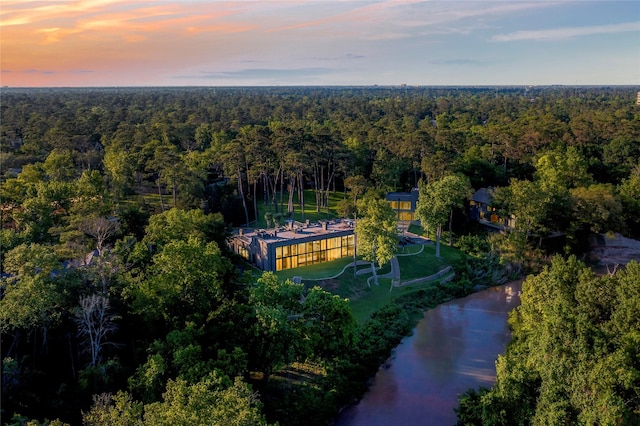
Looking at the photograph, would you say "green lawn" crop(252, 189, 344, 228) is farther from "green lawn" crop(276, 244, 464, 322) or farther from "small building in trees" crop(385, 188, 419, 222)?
"green lawn" crop(276, 244, 464, 322)

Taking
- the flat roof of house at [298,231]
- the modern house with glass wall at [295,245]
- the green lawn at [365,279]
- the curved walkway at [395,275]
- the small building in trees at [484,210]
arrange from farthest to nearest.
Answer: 1. the small building in trees at [484,210]
2. the flat roof of house at [298,231]
3. the curved walkway at [395,275]
4. the modern house with glass wall at [295,245]
5. the green lawn at [365,279]

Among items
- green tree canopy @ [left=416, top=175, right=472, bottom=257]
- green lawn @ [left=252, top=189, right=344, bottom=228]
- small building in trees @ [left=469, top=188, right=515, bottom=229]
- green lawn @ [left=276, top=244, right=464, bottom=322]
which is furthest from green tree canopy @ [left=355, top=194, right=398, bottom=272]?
small building in trees @ [left=469, top=188, right=515, bottom=229]

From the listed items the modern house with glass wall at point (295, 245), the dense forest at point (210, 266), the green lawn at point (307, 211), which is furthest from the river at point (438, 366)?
the green lawn at point (307, 211)

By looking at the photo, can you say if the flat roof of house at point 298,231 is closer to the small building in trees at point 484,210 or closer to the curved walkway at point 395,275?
the curved walkway at point 395,275

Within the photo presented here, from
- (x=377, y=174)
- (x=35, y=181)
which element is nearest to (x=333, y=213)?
(x=377, y=174)

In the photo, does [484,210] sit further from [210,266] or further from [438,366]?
[210,266]

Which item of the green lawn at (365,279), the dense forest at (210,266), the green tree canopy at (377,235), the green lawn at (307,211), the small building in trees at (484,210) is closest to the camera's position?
the dense forest at (210,266)

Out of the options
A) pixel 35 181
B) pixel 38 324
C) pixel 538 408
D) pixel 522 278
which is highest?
pixel 35 181

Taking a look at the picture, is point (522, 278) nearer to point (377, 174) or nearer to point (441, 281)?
point (441, 281)
